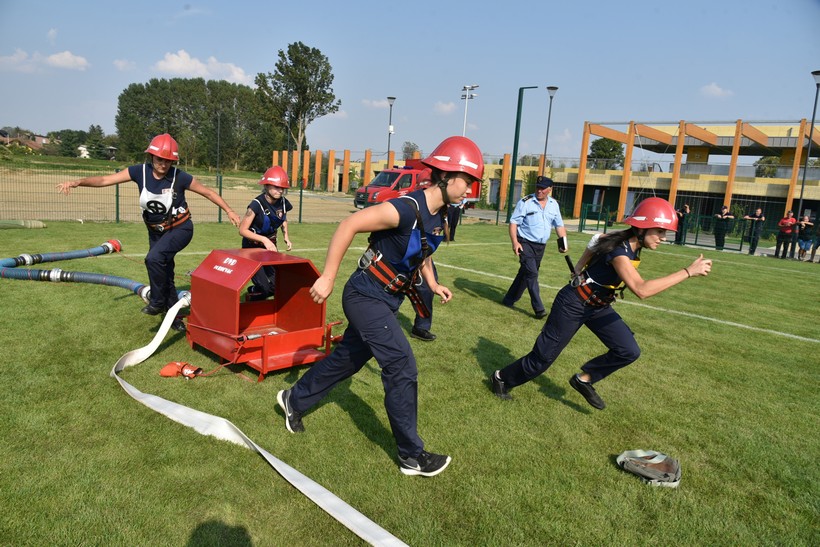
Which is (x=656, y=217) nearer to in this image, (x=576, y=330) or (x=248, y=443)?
(x=576, y=330)

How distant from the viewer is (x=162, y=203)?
20.1ft

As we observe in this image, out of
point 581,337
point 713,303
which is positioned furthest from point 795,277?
point 581,337

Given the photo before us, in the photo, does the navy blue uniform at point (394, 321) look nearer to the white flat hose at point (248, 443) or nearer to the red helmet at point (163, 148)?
the white flat hose at point (248, 443)

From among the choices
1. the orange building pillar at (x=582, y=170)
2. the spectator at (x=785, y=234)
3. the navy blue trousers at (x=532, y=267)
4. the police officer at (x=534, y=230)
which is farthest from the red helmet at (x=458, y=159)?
the orange building pillar at (x=582, y=170)

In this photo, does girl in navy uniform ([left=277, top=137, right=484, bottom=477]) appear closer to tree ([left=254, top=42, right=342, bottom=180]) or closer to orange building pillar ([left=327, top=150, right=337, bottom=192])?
orange building pillar ([left=327, top=150, right=337, bottom=192])

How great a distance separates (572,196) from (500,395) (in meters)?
40.9

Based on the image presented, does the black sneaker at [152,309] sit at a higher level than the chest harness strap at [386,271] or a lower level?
lower

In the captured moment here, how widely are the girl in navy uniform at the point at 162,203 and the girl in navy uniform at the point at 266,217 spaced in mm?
286

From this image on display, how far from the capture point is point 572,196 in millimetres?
43438

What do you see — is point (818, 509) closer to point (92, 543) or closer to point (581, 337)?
point (581, 337)

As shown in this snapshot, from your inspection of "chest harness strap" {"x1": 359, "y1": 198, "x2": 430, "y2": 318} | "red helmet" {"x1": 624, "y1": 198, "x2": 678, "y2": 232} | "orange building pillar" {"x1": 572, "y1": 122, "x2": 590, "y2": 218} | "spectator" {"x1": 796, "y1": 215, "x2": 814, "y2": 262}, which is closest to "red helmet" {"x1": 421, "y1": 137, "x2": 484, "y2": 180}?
"chest harness strap" {"x1": 359, "y1": 198, "x2": 430, "y2": 318}

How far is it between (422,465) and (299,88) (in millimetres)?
68243

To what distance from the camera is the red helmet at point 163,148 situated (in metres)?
5.81

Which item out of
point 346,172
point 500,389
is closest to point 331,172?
point 346,172
